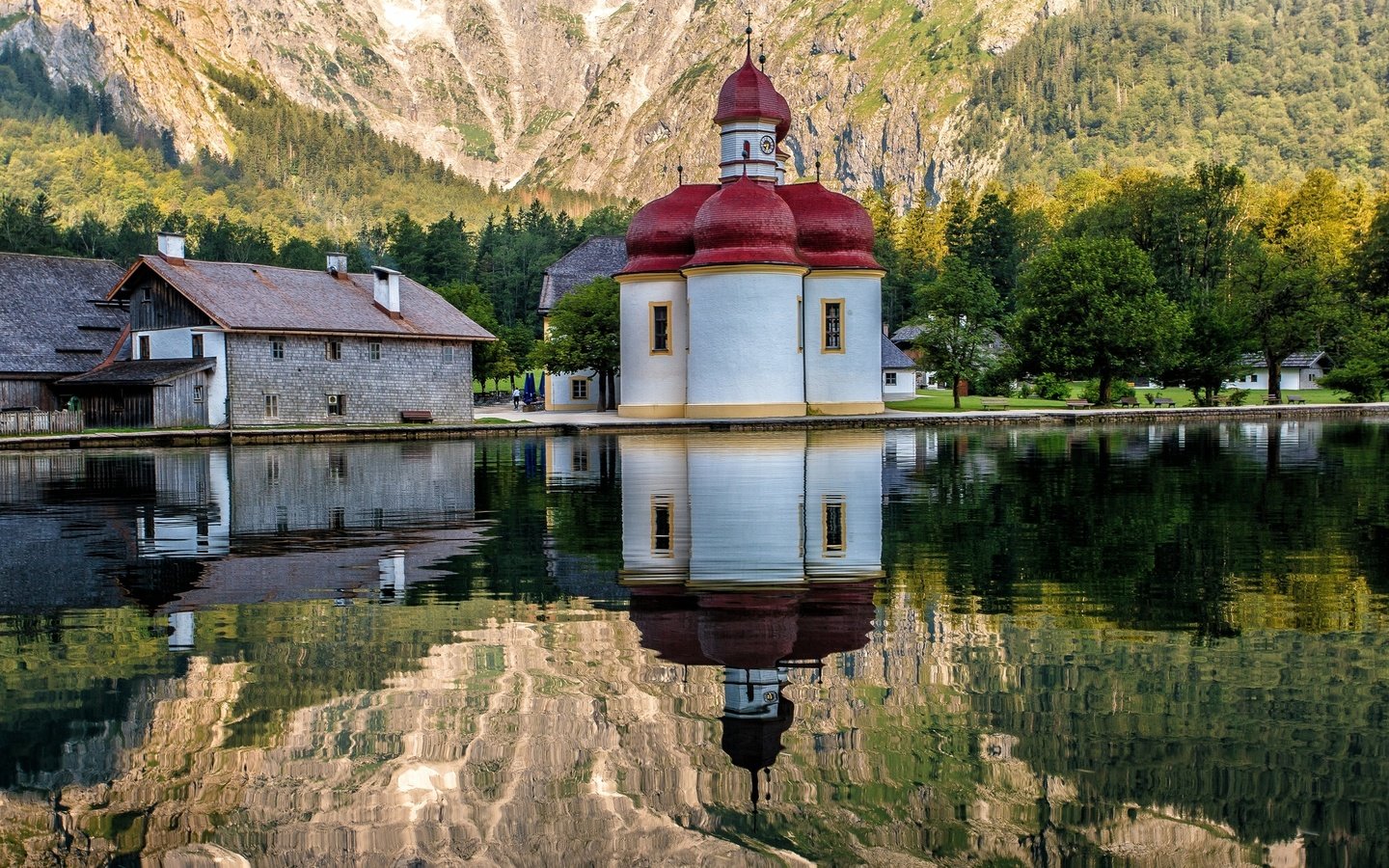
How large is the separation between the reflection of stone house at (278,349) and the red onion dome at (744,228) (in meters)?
12.6

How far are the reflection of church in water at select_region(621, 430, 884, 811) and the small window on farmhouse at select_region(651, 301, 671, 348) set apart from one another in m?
31.3

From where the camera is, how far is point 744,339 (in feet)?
187

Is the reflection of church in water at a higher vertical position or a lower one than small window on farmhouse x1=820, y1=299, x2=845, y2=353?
lower

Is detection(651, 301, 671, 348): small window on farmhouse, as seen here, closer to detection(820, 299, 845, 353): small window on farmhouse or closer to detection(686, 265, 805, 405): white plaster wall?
detection(686, 265, 805, 405): white plaster wall

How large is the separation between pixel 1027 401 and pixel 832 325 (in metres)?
26.8

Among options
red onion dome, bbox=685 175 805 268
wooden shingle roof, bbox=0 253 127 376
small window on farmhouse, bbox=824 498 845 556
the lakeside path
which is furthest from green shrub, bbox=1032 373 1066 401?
small window on farmhouse, bbox=824 498 845 556

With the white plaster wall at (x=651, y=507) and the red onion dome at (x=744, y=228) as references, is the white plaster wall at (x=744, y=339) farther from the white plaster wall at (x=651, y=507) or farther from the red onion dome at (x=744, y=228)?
the white plaster wall at (x=651, y=507)

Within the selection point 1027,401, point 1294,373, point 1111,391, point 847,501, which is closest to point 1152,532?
point 847,501

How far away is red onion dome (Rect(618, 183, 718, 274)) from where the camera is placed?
199ft

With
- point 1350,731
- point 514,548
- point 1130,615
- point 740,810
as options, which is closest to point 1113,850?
point 740,810

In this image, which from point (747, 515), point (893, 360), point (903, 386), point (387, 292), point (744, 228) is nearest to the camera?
point (747, 515)

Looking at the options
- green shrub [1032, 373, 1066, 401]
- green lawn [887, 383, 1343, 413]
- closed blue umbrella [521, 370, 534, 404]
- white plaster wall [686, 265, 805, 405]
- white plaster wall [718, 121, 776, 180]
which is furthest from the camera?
closed blue umbrella [521, 370, 534, 404]

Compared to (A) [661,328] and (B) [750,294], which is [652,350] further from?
(B) [750,294]

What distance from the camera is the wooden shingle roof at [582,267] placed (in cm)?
8200
